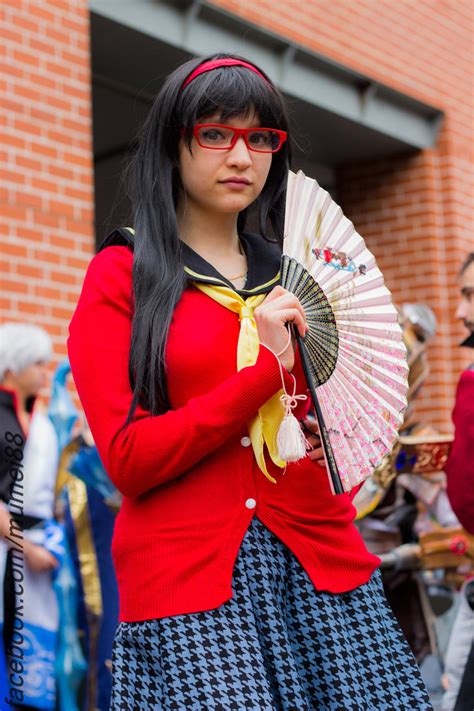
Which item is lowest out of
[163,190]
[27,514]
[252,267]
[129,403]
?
[27,514]

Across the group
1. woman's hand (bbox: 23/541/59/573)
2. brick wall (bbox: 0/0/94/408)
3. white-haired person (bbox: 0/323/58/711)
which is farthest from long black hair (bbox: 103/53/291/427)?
brick wall (bbox: 0/0/94/408)

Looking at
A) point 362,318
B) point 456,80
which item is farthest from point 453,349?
point 362,318

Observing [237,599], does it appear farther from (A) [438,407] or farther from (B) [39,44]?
(A) [438,407]

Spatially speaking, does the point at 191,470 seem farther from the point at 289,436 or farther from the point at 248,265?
the point at 248,265

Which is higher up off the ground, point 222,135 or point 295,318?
point 222,135

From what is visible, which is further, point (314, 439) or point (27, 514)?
point (27, 514)

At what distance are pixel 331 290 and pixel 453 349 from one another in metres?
6.70

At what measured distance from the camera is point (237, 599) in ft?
6.72

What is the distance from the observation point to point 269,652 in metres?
2.05

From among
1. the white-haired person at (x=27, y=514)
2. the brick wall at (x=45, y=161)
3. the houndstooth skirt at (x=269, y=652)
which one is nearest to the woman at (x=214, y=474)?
the houndstooth skirt at (x=269, y=652)

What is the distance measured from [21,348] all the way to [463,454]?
2155 mm

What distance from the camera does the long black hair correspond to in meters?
2.13

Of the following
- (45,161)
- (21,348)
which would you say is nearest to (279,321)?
(21,348)

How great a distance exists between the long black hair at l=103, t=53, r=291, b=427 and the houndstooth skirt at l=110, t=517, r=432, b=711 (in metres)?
0.35
